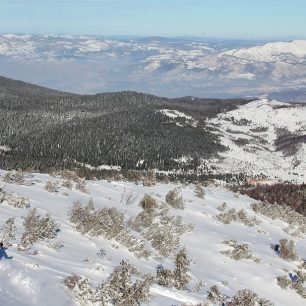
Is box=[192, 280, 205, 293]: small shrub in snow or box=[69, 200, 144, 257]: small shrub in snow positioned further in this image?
box=[69, 200, 144, 257]: small shrub in snow

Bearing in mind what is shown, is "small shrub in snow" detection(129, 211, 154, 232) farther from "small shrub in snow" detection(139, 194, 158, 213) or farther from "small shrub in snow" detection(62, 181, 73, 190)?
"small shrub in snow" detection(62, 181, 73, 190)

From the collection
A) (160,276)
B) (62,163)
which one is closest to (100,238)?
(160,276)

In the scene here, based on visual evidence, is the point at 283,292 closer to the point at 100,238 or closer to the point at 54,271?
the point at 100,238

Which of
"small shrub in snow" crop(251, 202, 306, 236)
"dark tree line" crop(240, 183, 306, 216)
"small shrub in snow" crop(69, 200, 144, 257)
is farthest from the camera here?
"dark tree line" crop(240, 183, 306, 216)

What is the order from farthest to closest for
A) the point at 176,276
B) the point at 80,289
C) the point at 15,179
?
the point at 15,179 → the point at 176,276 → the point at 80,289

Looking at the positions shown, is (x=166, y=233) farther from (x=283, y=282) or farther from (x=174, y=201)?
(x=174, y=201)

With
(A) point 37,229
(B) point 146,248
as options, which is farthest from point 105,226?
(A) point 37,229

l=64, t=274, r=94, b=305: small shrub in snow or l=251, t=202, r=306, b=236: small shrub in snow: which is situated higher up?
l=64, t=274, r=94, b=305: small shrub in snow

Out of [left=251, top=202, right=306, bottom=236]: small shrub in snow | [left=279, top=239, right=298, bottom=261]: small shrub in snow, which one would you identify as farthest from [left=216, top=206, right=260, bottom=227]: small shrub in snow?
[left=279, top=239, right=298, bottom=261]: small shrub in snow
